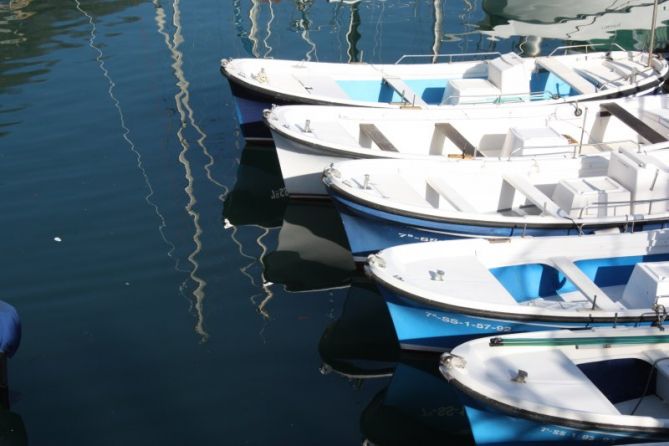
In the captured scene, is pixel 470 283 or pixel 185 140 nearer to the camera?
pixel 470 283

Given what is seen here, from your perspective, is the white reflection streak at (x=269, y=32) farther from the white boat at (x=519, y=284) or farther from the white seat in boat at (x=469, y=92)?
the white boat at (x=519, y=284)

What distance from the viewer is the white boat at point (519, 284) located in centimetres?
1180

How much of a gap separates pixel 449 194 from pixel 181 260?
4318 millimetres

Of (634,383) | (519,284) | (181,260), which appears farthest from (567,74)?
(634,383)

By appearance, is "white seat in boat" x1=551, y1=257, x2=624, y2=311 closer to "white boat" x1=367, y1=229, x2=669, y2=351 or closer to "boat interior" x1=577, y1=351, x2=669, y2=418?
"white boat" x1=367, y1=229, x2=669, y2=351

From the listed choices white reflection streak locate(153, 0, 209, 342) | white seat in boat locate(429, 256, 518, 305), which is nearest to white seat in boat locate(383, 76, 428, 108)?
white reflection streak locate(153, 0, 209, 342)

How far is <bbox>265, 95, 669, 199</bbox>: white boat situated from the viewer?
16984mm

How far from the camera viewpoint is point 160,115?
21766 mm

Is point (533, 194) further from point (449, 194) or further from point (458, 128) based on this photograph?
point (458, 128)

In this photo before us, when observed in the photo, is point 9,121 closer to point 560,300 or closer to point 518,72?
point 518,72

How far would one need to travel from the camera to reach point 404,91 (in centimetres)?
1914

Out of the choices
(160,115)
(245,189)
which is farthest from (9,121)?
(245,189)

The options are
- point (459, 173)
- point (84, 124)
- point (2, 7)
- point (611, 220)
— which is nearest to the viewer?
point (611, 220)

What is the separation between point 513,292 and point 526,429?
3.30 m
